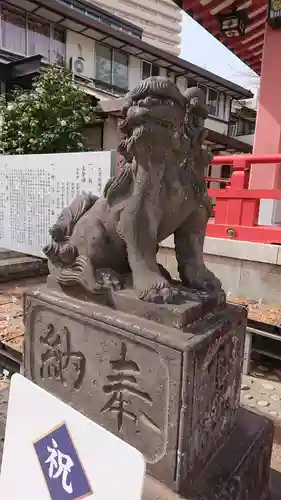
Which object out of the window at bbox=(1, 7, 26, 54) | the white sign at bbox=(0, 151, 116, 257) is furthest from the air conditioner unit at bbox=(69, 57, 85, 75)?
the white sign at bbox=(0, 151, 116, 257)

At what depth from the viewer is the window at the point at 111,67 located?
9836mm

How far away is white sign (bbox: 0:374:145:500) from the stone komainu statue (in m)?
0.52

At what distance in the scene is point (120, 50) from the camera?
10.1 metres

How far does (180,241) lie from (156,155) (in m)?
0.41

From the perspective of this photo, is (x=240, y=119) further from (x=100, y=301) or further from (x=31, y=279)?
(x=100, y=301)

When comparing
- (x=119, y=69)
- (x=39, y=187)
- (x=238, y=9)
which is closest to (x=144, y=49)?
(x=119, y=69)

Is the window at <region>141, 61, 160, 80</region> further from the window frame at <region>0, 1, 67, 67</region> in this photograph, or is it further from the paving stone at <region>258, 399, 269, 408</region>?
the paving stone at <region>258, 399, 269, 408</region>

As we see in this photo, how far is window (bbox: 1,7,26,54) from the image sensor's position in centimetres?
831

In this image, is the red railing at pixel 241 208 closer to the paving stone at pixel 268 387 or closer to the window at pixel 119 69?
the paving stone at pixel 268 387

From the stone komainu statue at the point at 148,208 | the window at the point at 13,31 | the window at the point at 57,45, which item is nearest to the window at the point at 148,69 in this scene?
the window at the point at 57,45

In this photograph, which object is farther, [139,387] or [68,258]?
[68,258]

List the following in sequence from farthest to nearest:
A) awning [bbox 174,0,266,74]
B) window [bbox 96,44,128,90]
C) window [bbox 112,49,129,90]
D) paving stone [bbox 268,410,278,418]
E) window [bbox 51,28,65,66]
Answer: window [bbox 112,49,129,90]
window [bbox 96,44,128,90]
window [bbox 51,28,65,66]
awning [bbox 174,0,266,74]
paving stone [bbox 268,410,278,418]

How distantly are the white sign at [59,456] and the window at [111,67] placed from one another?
10309 millimetres

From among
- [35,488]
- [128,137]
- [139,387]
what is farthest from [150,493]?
[128,137]
